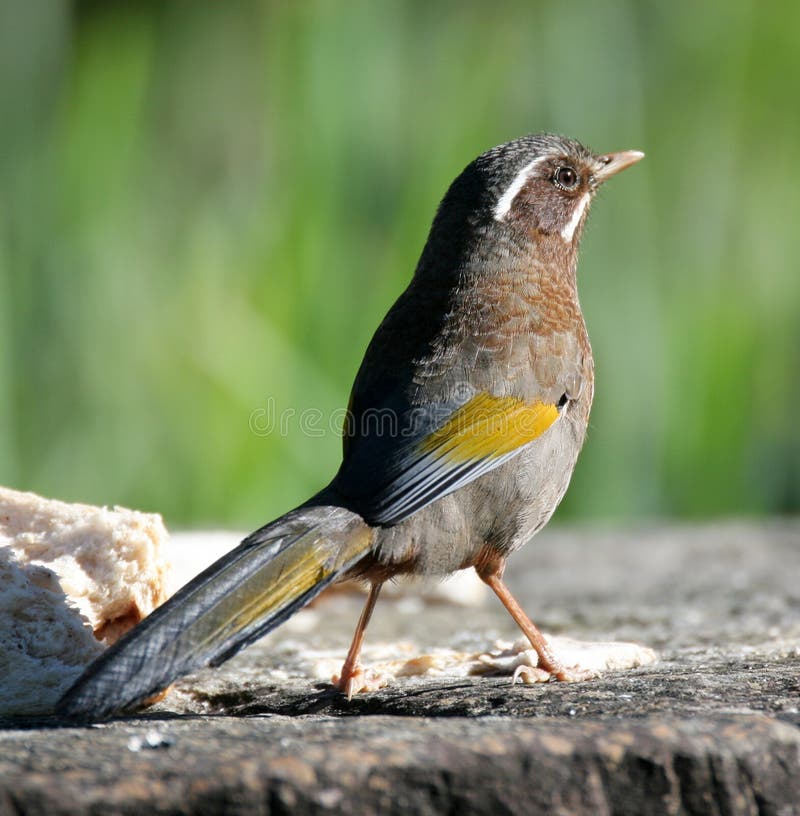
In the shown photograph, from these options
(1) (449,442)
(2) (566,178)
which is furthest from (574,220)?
(1) (449,442)

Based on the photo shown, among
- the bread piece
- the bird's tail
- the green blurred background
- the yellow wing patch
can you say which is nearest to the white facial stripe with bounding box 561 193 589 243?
the yellow wing patch

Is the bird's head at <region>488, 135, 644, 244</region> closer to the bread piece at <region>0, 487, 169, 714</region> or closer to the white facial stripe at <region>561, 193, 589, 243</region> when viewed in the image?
the white facial stripe at <region>561, 193, 589, 243</region>

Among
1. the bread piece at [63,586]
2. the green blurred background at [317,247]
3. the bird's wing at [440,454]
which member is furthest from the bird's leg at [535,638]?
the green blurred background at [317,247]

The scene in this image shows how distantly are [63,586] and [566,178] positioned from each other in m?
2.37

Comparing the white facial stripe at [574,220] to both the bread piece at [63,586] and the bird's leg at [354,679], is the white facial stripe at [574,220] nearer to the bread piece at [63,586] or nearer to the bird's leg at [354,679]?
the bird's leg at [354,679]

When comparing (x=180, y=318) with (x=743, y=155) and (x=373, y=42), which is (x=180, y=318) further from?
(x=743, y=155)

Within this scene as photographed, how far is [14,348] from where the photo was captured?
21.1 feet

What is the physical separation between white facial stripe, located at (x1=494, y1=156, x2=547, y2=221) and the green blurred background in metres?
2.03

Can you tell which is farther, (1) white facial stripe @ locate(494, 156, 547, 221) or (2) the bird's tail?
(1) white facial stripe @ locate(494, 156, 547, 221)

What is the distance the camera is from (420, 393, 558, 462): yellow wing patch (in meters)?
3.54

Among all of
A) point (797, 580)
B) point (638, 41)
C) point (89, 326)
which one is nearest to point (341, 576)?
point (797, 580)

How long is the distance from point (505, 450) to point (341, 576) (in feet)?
1.93

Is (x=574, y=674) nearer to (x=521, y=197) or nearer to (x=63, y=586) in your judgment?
(x=63, y=586)

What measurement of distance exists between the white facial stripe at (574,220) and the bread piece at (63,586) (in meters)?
1.90
